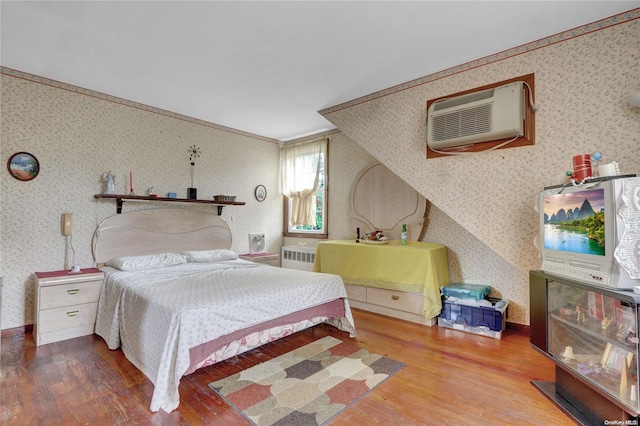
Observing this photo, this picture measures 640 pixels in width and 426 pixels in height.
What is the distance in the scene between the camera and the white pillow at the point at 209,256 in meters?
3.86

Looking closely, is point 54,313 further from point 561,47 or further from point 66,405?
point 561,47

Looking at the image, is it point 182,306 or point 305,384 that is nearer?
point 182,306

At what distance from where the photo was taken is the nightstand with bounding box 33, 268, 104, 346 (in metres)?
2.85

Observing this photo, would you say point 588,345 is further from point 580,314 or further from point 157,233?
point 157,233

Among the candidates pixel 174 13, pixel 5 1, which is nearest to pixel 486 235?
pixel 174 13

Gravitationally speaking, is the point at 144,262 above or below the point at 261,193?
below

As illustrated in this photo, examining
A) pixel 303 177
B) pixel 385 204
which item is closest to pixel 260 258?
pixel 303 177

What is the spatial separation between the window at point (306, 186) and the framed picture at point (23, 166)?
3396mm

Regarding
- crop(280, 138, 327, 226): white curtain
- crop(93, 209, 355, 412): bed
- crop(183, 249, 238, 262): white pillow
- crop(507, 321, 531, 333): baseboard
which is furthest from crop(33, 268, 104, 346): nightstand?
crop(507, 321, 531, 333): baseboard

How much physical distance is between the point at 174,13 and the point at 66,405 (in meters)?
2.74

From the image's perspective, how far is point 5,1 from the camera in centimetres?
210

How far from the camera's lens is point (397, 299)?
3656 mm

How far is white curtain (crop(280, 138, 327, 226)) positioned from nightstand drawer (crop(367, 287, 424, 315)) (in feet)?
6.11

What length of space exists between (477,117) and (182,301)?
2876 mm
